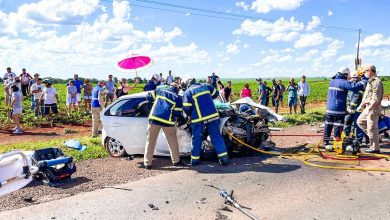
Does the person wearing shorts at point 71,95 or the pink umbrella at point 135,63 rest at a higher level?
the pink umbrella at point 135,63

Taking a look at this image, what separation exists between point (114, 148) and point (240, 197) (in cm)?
424

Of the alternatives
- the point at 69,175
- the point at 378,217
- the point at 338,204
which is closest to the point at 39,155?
the point at 69,175

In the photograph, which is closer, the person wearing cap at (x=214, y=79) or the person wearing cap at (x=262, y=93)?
the person wearing cap at (x=214, y=79)

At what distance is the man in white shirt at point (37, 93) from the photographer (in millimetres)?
17609

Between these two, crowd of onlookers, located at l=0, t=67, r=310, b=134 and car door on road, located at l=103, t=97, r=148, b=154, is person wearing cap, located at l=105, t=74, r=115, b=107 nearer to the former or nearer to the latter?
crowd of onlookers, located at l=0, t=67, r=310, b=134

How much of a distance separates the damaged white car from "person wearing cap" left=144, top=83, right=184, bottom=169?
33 centimetres

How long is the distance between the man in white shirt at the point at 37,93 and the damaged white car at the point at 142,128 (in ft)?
30.2

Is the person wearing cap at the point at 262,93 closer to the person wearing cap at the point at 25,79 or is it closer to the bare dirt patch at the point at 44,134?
the bare dirt patch at the point at 44,134

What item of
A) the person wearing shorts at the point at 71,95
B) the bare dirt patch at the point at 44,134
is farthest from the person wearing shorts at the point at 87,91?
the bare dirt patch at the point at 44,134

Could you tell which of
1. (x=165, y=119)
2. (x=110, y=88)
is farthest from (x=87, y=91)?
(x=165, y=119)

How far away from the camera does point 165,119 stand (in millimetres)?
8383

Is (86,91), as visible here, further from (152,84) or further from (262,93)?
(262,93)

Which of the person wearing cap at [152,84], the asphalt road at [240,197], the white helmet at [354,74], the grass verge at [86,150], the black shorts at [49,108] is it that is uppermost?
the white helmet at [354,74]

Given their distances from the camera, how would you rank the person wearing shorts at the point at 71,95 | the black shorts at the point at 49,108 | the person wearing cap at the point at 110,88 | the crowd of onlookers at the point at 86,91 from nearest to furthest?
the crowd of onlookers at the point at 86,91 < the black shorts at the point at 49,108 < the person wearing shorts at the point at 71,95 < the person wearing cap at the point at 110,88
